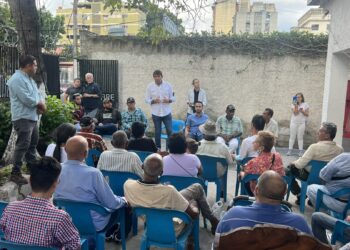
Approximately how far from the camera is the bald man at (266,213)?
2.26 metres

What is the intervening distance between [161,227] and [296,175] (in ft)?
9.01

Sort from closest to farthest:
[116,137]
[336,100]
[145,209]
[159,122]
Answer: [145,209] < [116,137] < [336,100] < [159,122]

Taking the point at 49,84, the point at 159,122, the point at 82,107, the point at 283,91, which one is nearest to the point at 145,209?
the point at 159,122

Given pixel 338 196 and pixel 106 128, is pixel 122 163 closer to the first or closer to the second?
pixel 338 196

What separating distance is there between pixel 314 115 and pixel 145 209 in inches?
312

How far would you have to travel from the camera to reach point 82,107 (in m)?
8.18

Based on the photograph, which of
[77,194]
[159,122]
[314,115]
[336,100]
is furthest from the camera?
[314,115]

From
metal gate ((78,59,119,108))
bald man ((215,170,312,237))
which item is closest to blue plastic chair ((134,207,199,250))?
bald man ((215,170,312,237))

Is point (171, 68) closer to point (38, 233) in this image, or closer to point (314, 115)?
point (314, 115)

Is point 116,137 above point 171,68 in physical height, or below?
below

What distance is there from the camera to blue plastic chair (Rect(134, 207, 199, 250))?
2.84 m

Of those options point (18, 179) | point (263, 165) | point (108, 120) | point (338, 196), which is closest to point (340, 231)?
point (338, 196)

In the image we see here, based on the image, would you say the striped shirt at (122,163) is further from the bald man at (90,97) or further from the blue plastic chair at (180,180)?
the bald man at (90,97)

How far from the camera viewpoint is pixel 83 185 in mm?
3088
